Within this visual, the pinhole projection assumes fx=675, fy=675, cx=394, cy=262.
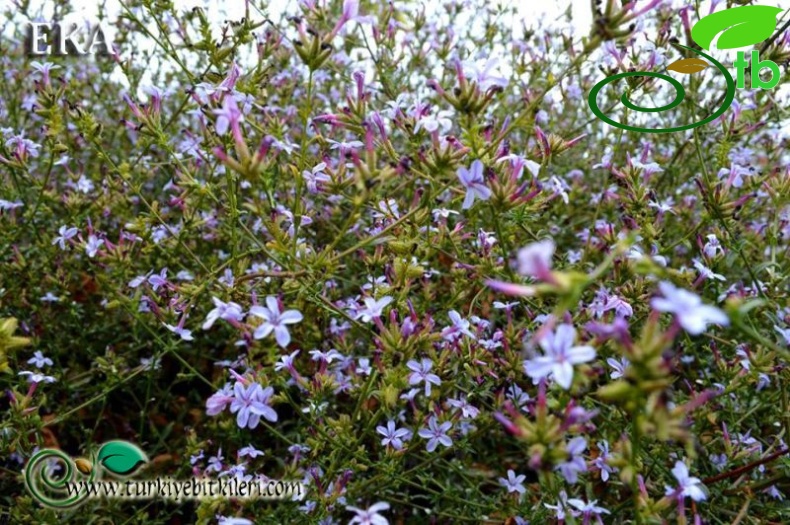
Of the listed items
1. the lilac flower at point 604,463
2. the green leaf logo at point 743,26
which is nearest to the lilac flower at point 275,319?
the lilac flower at point 604,463

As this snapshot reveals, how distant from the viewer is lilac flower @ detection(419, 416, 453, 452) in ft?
6.32

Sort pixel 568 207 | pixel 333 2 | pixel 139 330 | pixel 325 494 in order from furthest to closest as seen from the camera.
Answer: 1. pixel 333 2
2. pixel 568 207
3. pixel 139 330
4. pixel 325 494

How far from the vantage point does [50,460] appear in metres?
2.17

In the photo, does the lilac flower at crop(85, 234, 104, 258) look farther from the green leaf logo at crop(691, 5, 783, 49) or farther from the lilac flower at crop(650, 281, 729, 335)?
the green leaf logo at crop(691, 5, 783, 49)

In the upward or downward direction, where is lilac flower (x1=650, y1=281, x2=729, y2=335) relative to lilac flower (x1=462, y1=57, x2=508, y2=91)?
downward

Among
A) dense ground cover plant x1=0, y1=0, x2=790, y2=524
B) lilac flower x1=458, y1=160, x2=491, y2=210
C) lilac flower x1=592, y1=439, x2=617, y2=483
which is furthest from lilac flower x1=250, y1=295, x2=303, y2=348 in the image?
lilac flower x1=592, y1=439, x2=617, y2=483

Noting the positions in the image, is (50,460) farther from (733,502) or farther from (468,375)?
(733,502)

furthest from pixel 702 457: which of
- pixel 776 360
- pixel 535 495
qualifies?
pixel 535 495

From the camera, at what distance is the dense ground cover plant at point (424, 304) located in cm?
144

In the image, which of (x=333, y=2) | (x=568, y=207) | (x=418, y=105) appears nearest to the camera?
(x=418, y=105)

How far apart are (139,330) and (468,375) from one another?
1.63m

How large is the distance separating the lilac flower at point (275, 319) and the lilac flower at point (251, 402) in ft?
0.86

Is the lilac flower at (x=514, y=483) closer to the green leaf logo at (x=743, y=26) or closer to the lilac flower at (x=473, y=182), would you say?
the lilac flower at (x=473, y=182)

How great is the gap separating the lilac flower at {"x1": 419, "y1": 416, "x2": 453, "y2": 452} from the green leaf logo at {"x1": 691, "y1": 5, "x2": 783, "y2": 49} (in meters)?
1.53
